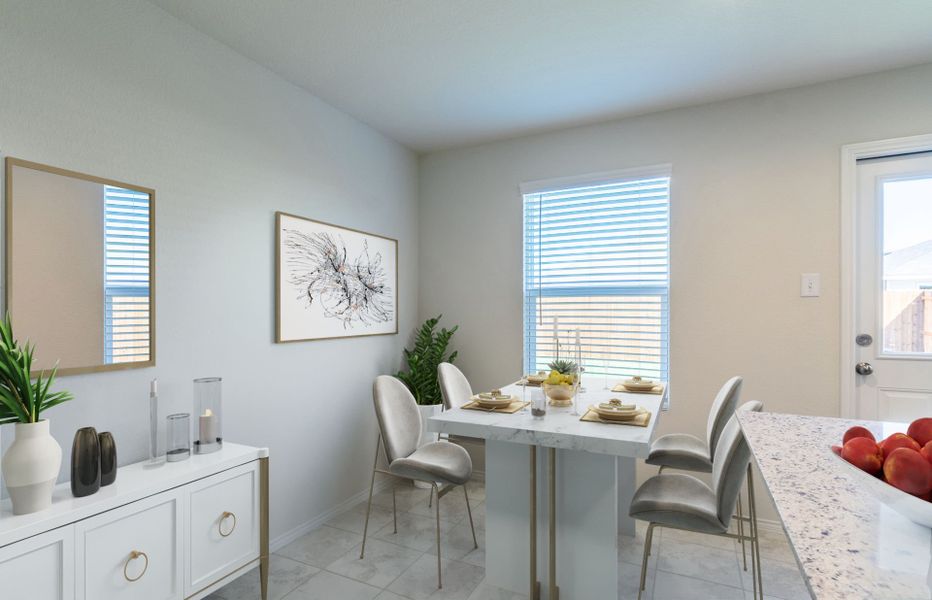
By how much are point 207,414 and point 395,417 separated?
3.11 ft

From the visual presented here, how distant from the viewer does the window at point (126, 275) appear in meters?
1.86

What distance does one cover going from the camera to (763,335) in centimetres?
285

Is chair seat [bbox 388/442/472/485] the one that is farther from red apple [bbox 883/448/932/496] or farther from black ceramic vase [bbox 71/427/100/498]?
red apple [bbox 883/448/932/496]

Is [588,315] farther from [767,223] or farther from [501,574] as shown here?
[501,574]

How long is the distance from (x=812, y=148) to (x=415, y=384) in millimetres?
3007

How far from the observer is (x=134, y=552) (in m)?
1.57

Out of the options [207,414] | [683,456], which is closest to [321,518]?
[207,414]

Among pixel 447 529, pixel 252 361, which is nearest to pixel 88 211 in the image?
pixel 252 361

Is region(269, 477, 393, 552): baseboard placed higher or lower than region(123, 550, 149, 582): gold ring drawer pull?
lower

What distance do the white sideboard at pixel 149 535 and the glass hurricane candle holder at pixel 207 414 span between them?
5 centimetres

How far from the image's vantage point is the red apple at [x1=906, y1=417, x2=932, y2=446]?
844mm

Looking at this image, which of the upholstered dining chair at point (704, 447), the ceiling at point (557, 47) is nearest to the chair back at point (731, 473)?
the upholstered dining chair at point (704, 447)

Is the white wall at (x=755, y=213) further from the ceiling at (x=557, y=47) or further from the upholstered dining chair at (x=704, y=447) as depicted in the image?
the upholstered dining chair at (x=704, y=447)

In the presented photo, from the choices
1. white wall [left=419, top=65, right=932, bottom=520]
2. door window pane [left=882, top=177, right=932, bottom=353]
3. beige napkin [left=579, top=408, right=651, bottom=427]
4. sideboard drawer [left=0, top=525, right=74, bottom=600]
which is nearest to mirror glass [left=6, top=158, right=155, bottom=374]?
sideboard drawer [left=0, top=525, right=74, bottom=600]
